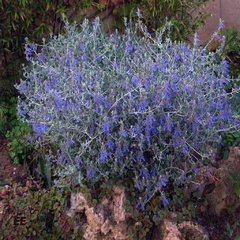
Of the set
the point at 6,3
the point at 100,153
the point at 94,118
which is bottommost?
the point at 100,153

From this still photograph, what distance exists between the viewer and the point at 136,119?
3.07 m

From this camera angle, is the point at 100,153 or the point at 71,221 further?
the point at 71,221

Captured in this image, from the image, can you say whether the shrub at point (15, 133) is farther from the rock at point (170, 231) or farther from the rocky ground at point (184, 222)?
the rock at point (170, 231)

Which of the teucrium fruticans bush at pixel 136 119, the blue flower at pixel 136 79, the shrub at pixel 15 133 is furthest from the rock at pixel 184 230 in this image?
the shrub at pixel 15 133

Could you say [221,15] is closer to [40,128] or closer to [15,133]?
[15,133]

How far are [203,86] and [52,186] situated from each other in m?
1.10

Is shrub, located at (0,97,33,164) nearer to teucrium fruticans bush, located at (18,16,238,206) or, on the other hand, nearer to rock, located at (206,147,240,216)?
teucrium fruticans bush, located at (18,16,238,206)

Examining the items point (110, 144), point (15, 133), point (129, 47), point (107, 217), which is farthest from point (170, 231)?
point (15, 133)

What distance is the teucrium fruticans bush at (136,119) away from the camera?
9.83 ft

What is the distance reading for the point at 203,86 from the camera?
322cm

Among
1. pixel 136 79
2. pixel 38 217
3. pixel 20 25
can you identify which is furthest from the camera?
pixel 20 25

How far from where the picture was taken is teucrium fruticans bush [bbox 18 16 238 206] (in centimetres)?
300

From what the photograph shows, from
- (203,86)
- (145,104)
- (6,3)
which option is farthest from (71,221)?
(6,3)

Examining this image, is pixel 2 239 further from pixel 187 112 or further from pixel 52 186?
pixel 187 112
